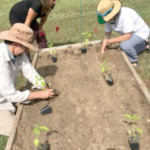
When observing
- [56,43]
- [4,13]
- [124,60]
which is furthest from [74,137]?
[4,13]

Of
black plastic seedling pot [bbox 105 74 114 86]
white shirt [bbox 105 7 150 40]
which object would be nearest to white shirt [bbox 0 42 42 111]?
black plastic seedling pot [bbox 105 74 114 86]

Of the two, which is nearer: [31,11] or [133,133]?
[133,133]

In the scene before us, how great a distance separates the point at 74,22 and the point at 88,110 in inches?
181

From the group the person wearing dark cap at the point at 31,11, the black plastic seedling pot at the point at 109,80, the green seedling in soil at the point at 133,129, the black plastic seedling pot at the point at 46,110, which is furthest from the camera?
the person wearing dark cap at the point at 31,11

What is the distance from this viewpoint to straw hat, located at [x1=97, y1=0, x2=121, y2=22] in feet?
9.00

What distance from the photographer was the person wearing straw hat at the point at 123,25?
9.20 ft

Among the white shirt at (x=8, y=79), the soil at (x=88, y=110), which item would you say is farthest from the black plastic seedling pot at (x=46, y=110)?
the white shirt at (x=8, y=79)

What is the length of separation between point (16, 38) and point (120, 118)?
1529mm

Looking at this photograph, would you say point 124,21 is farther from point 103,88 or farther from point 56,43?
point 56,43

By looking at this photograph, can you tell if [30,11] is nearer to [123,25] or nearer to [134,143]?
[123,25]

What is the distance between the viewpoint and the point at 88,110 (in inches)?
87.3

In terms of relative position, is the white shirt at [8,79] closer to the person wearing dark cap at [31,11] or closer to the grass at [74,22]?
the person wearing dark cap at [31,11]

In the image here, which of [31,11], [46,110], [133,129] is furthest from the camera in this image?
[31,11]

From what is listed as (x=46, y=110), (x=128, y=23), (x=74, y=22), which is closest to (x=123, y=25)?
(x=128, y=23)
